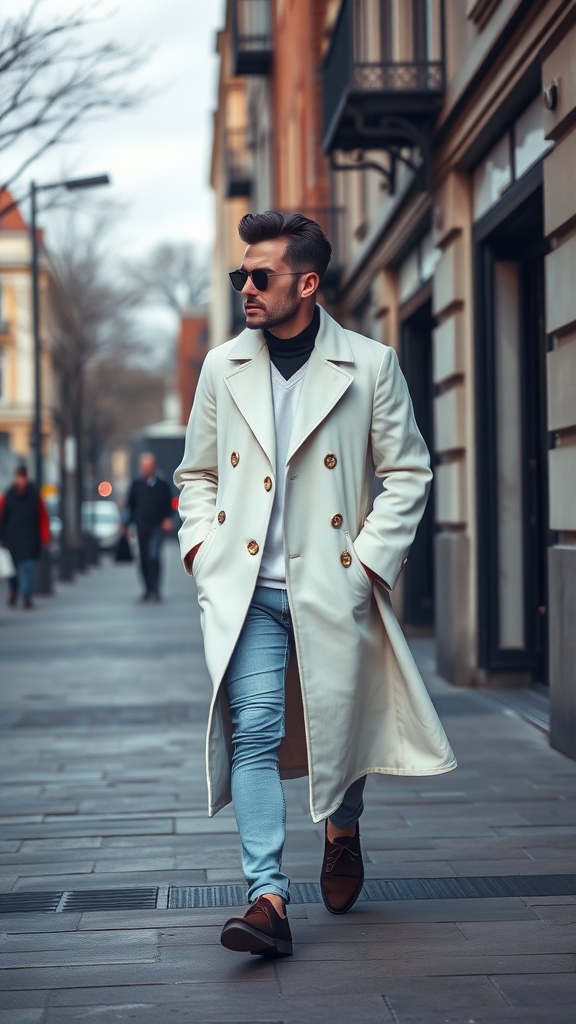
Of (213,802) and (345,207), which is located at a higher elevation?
(345,207)

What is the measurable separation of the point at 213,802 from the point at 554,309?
4.01 m

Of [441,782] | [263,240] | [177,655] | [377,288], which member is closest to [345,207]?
[377,288]

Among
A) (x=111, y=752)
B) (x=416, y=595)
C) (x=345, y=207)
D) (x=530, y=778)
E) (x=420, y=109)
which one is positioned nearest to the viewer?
(x=530, y=778)

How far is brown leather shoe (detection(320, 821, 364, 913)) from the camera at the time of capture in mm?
4469

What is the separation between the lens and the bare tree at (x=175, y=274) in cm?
8662

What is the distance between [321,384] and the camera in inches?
168

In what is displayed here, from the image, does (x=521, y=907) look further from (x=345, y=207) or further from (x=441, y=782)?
(x=345, y=207)

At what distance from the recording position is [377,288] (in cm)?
1526

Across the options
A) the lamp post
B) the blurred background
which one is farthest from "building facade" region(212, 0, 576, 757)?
the lamp post

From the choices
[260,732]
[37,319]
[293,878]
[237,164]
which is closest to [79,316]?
[237,164]

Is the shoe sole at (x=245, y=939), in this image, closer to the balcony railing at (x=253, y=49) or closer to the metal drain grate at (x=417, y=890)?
the metal drain grate at (x=417, y=890)

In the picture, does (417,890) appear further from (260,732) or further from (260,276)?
(260,276)

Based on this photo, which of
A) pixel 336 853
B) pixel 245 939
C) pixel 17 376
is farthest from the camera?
pixel 17 376

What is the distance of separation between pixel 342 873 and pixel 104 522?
144 ft
